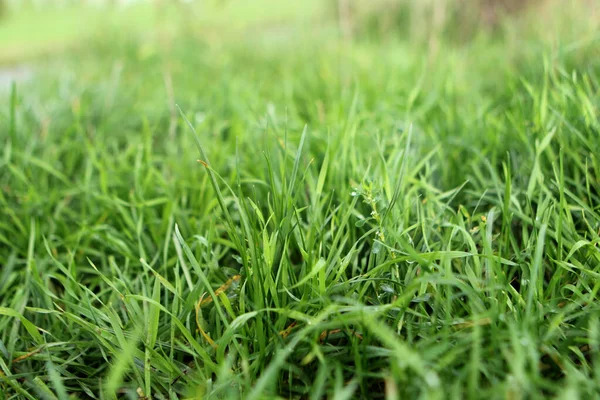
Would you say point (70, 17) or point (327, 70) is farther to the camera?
point (70, 17)

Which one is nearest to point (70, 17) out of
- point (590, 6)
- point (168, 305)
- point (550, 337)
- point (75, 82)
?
point (75, 82)

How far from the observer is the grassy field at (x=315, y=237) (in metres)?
0.87

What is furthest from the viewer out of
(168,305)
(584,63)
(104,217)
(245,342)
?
(584,63)

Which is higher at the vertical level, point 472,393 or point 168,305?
point 472,393

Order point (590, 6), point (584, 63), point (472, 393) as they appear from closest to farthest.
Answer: point (472, 393) → point (584, 63) → point (590, 6)

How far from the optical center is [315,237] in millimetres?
1180

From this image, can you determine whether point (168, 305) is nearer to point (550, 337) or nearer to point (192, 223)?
point (192, 223)

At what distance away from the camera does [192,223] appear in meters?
1.39

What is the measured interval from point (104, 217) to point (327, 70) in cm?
161

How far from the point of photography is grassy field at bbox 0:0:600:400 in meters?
0.87

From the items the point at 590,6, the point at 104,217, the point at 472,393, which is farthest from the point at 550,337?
the point at 590,6

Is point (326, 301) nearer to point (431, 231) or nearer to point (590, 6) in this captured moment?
point (431, 231)

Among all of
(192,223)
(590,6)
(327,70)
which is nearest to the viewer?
(192,223)

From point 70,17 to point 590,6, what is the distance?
6956mm
